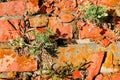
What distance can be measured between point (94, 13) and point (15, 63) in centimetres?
57

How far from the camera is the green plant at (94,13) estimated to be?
2867 mm

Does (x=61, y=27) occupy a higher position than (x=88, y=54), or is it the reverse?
(x=61, y=27)

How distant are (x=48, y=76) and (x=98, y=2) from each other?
56 cm

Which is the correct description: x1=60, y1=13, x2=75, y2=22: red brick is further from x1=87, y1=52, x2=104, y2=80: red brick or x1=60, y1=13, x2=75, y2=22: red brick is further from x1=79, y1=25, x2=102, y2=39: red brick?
x1=87, y1=52, x2=104, y2=80: red brick

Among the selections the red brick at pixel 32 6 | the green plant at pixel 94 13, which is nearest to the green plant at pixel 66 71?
the green plant at pixel 94 13

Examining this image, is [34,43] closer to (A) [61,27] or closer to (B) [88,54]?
(A) [61,27]

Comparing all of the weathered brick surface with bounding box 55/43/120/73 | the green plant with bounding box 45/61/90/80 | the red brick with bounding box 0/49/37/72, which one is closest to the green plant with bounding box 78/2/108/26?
the weathered brick surface with bounding box 55/43/120/73

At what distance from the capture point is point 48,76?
9.59ft

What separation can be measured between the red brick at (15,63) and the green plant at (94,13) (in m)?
0.43

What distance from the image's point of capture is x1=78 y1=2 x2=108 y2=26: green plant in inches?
113

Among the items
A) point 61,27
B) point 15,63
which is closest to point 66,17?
point 61,27

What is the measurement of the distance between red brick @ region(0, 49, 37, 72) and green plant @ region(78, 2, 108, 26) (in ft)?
1.41

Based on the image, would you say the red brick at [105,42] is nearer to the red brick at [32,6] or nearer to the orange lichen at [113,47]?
the orange lichen at [113,47]

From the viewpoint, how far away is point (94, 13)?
2.87 m
